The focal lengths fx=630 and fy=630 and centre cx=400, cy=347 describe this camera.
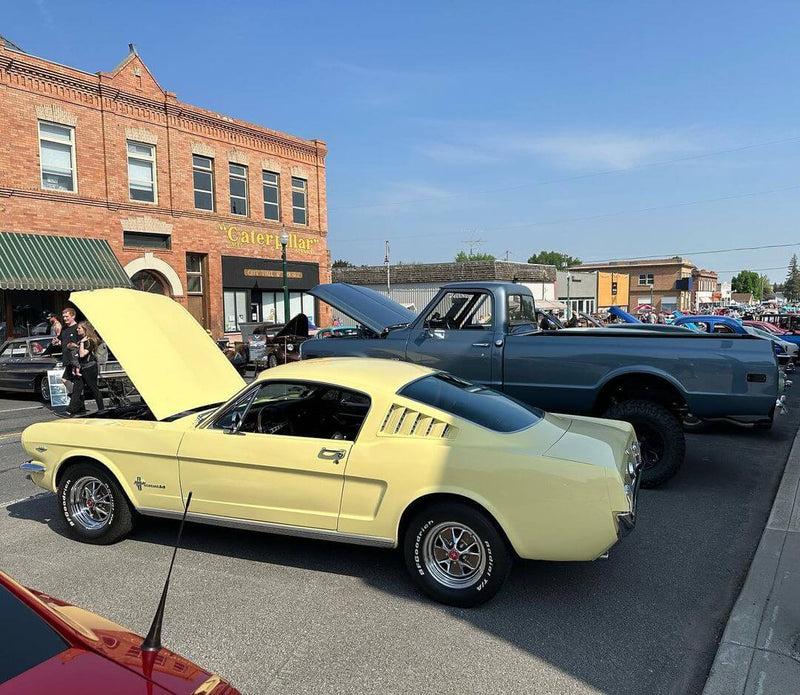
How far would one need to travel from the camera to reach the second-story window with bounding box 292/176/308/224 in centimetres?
2745

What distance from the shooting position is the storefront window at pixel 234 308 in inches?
972

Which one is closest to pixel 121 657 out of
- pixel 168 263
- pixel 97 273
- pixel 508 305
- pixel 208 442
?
pixel 208 442

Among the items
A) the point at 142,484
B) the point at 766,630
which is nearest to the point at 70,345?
the point at 142,484

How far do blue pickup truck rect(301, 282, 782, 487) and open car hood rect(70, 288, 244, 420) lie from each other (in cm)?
218

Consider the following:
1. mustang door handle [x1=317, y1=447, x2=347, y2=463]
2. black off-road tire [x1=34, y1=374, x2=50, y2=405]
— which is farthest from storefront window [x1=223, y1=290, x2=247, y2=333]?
mustang door handle [x1=317, y1=447, x2=347, y2=463]

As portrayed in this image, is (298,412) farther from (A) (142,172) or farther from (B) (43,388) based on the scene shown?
(A) (142,172)

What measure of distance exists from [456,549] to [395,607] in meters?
0.54

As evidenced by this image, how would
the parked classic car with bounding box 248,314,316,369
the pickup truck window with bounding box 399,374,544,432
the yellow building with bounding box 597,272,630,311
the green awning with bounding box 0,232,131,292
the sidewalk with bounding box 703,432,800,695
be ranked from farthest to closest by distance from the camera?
the yellow building with bounding box 597,272,630,311 → the green awning with bounding box 0,232,131,292 → the parked classic car with bounding box 248,314,316,369 → the pickup truck window with bounding box 399,374,544,432 → the sidewalk with bounding box 703,432,800,695

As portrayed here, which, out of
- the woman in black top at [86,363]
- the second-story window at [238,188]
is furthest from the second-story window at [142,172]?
the woman in black top at [86,363]

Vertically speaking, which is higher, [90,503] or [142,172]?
[142,172]

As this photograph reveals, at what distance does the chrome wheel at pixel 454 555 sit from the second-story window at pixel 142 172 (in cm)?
2056

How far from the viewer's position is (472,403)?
173 inches

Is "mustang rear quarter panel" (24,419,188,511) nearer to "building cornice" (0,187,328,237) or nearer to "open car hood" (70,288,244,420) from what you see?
"open car hood" (70,288,244,420)

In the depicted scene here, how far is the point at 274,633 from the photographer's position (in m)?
3.62
